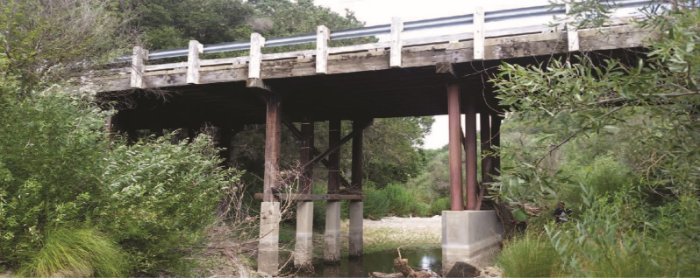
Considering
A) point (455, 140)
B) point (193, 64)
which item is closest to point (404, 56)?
point (455, 140)

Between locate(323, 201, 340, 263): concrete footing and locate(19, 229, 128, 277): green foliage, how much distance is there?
10467 millimetres

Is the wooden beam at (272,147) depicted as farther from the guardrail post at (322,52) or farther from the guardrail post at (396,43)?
the guardrail post at (396,43)

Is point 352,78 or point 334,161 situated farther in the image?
point 334,161

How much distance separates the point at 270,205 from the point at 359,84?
11.1 feet

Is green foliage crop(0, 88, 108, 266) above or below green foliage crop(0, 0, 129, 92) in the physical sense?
below

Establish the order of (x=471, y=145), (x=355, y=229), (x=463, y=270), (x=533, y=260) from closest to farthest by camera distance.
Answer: (x=533, y=260) → (x=463, y=270) → (x=471, y=145) → (x=355, y=229)

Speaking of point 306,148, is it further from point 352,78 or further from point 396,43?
point 396,43

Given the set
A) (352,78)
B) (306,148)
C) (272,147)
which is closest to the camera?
(352,78)

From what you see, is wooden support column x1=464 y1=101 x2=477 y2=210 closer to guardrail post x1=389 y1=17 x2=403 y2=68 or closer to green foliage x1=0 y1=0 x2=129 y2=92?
guardrail post x1=389 y1=17 x2=403 y2=68

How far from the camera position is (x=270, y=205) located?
1196 centimetres

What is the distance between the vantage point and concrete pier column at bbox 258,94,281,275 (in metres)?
11.7

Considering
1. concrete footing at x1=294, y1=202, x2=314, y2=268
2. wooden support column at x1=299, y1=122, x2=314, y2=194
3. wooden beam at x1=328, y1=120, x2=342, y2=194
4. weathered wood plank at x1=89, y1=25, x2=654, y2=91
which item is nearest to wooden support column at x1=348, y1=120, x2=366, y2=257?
wooden beam at x1=328, y1=120, x2=342, y2=194

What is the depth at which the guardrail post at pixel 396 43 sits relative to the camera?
10453mm

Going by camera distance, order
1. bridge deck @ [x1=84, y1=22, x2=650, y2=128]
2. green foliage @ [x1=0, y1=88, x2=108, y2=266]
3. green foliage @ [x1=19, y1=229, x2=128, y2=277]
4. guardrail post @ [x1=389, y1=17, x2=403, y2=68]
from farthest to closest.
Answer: guardrail post @ [x1=389, y1=17, x2=403, y2=68]
bridge deck @ [x1=84, y1=22, x2=650, y2=128]
green foliage @ [x1=0, y1=88, x2=108, y2=266]
green foliage @ [x1=19, y1=229, x2=128, y2=277]
